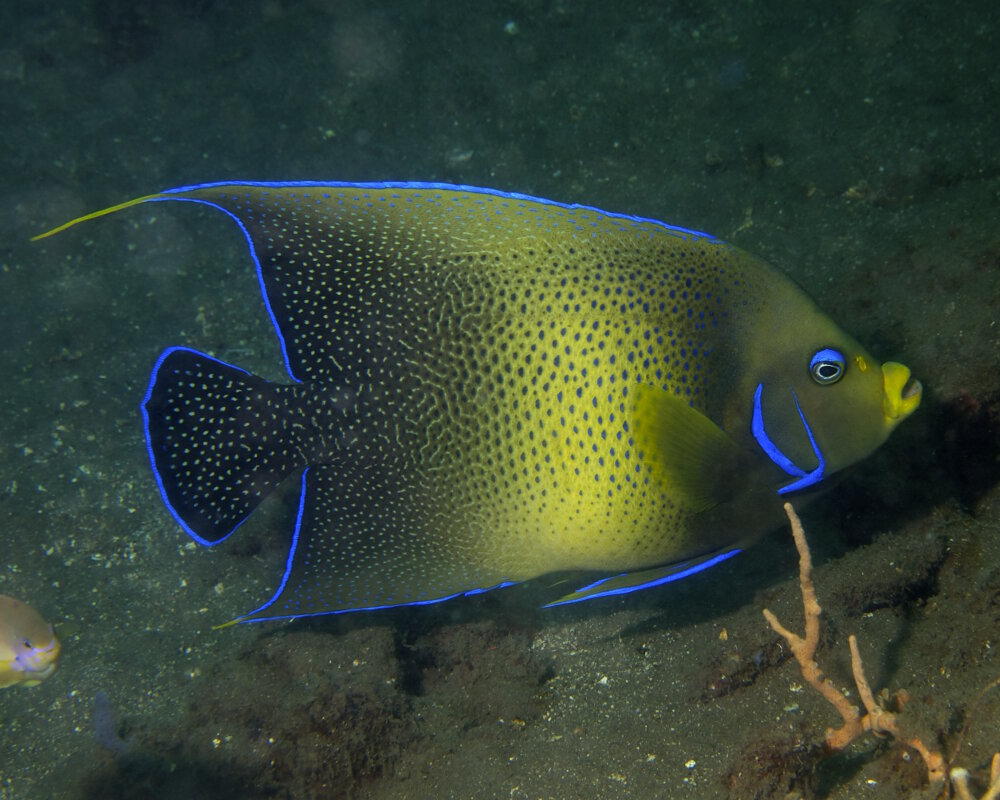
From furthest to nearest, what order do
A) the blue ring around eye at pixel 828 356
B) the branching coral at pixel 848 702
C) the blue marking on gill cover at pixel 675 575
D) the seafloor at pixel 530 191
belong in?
the seafloor at pixel 530 191, the blue marking on gill cover at pixel 675 575, the blue ring around eye at pixel 828 356, the branching coral at pixel 848 702

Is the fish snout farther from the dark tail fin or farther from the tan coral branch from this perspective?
the tan coral branch

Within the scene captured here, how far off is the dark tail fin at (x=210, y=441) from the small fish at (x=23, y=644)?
1.23 m

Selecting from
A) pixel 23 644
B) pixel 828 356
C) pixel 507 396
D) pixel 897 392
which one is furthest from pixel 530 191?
pixel 23 644

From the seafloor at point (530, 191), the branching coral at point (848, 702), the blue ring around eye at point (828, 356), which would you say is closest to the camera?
the branching coral at point (848, 702)

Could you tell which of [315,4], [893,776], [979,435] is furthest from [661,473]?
[315,4]

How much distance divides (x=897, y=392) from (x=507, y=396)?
1163mm

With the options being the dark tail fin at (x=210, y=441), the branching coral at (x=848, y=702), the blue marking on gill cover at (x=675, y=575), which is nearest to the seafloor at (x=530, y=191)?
the branching coral at (x=848, y=702)

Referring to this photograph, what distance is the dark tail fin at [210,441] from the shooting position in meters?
2.12

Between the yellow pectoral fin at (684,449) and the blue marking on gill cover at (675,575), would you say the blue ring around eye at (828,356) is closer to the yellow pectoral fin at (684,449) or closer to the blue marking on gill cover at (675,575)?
the yellow pectoral fin at (684,449)

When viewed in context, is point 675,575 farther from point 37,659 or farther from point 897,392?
point 37,659

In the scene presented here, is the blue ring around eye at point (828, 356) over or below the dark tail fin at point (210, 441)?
over

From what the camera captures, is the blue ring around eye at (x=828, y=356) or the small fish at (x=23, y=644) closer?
the blue ring around eye at (x=828, y=356)

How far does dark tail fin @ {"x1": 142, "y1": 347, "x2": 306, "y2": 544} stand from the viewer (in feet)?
6.97

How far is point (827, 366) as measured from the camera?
1.94 meters
